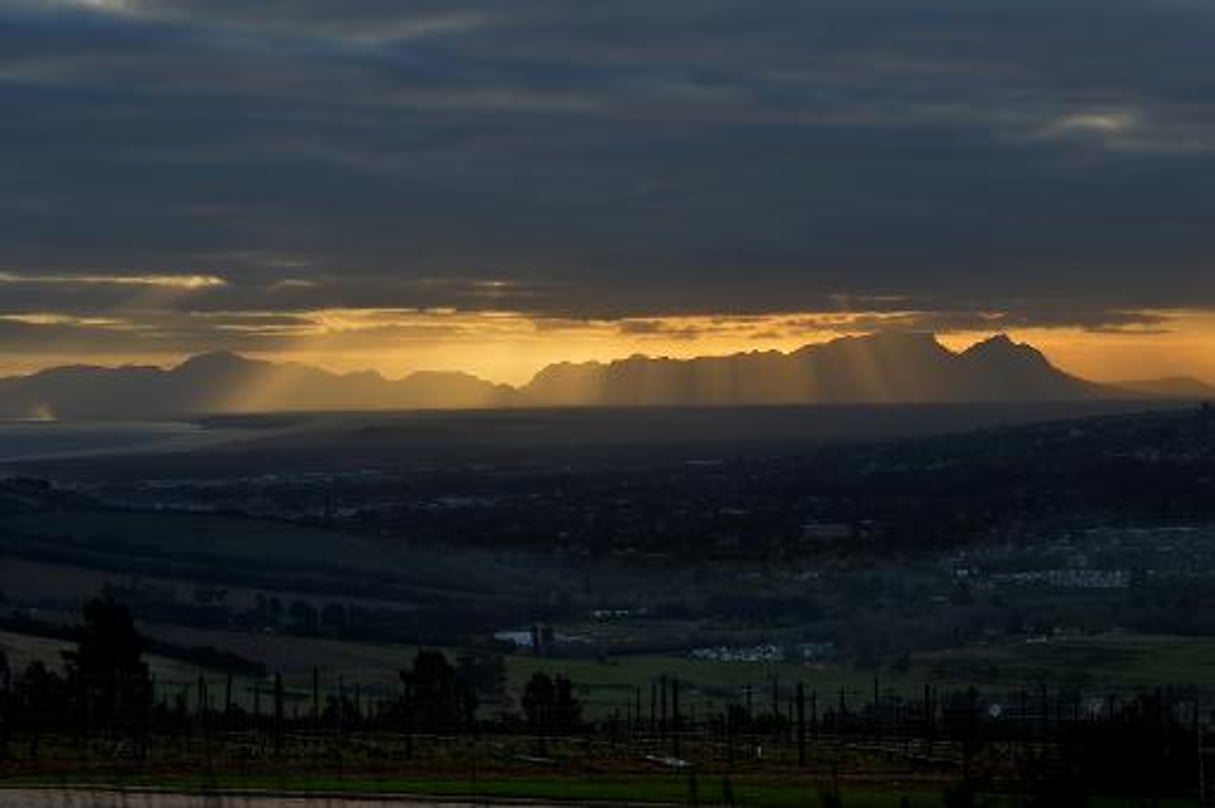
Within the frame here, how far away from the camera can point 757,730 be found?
6156cm

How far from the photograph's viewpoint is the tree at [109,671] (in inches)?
2508

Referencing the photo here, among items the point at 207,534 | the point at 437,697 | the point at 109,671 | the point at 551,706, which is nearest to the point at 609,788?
the point at 551,706

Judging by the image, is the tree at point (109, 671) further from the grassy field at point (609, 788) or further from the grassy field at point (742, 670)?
the grassy field at point (609, 788)

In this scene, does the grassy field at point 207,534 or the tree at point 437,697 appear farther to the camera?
the grassy field at point 207,534

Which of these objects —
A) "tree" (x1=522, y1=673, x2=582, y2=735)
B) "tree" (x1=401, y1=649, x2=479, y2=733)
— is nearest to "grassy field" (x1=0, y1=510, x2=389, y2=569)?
"tree" (x1=401, y1=649, x2=479, y2=733)

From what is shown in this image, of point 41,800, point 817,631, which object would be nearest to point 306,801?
point 41,800

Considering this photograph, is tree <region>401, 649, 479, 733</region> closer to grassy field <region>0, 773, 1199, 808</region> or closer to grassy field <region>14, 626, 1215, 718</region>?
grassy field <region>14, 626, 1215, 718</region>

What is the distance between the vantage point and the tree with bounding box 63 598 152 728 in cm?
6371

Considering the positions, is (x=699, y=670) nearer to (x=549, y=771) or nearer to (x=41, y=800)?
(x=549, y=771)

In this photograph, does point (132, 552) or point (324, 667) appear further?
point (132, 552)

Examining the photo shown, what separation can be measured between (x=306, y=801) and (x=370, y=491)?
157680 mm

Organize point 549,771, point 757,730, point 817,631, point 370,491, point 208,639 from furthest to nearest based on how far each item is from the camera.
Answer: point 370,491, point 817,631, point 208,639, point 757,730, point 549,771

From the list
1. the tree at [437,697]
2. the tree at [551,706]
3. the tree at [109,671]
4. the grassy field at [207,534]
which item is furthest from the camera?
the grassy field at [207,534]

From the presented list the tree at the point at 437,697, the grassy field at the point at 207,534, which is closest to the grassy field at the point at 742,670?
the tree at the point at 437,697
